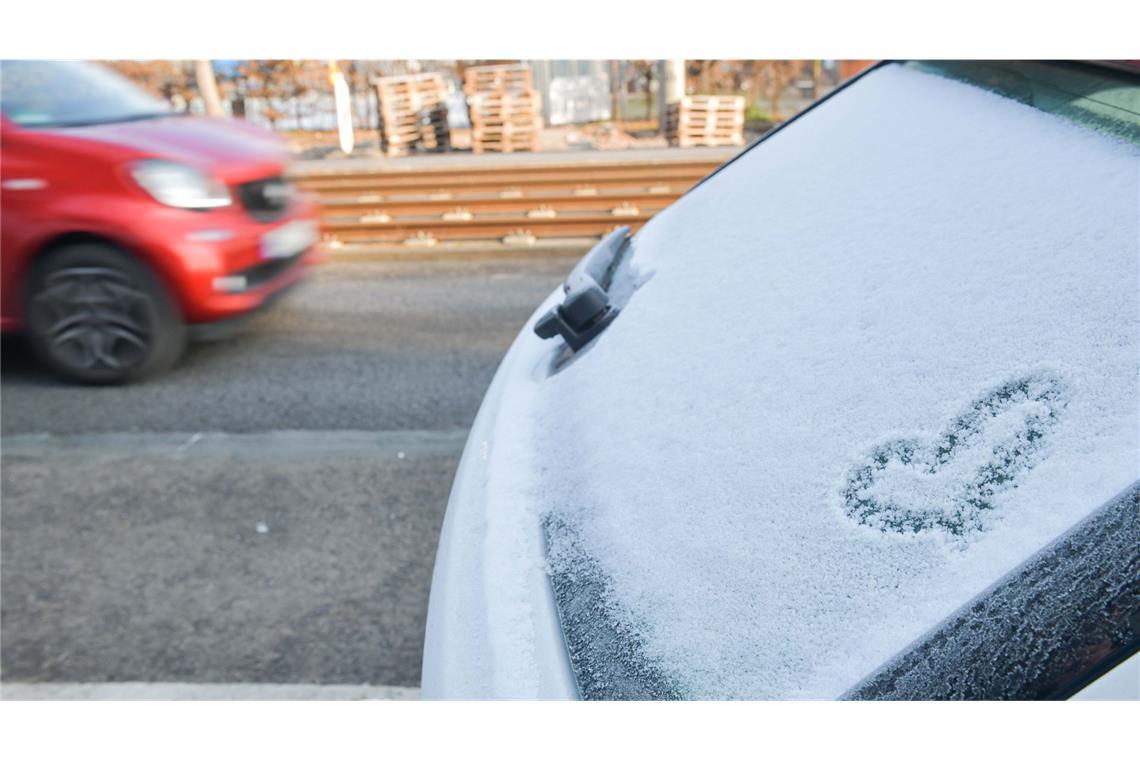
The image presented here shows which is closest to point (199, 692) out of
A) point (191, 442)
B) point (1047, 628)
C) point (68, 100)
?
point (191, 442)

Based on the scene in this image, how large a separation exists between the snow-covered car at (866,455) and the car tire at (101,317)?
9.27 ft

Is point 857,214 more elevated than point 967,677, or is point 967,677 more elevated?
point 857,214

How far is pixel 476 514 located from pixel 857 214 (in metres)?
0.66

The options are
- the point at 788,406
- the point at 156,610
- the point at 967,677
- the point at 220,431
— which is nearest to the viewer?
the point at 967,677

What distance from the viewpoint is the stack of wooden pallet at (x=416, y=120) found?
6.12m

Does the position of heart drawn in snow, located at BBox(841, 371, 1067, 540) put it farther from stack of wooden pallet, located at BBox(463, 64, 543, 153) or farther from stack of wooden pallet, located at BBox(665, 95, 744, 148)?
stack of wooden pallet, located at BBox(665, 95, 744, 148)

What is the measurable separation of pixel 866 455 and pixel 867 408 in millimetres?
62

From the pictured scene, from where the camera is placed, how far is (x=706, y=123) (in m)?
8.01

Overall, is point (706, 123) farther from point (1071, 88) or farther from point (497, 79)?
point (1071, 88)

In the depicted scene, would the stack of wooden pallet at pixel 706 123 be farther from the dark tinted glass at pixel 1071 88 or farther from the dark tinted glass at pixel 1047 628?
the dark tinted glass at pixel 1047 628

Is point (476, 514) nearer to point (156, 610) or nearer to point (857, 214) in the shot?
point (857, 214)

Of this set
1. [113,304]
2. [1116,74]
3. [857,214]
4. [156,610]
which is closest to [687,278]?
[857,214]

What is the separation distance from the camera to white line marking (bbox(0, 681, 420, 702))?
1.97 m
